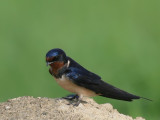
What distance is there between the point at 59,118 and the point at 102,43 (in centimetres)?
462

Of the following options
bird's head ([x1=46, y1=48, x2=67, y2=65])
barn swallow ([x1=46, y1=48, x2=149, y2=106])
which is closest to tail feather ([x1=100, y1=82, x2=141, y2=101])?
barn swallow ([x1=46, y1=48, x2=149, y2=106])

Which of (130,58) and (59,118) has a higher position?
(130,58)

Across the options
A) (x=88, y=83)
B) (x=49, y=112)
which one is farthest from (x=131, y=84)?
(x=49, y=112)

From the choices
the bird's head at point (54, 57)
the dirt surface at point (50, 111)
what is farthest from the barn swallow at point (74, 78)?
the dirt surface at point (50, 111)

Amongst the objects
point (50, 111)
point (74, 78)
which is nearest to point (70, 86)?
point (74, 78)

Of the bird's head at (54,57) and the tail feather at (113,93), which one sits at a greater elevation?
the bird's head at (54,57)

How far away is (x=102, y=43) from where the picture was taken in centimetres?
978

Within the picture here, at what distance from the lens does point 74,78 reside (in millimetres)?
5742

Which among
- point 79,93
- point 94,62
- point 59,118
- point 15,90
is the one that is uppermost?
point 94,62

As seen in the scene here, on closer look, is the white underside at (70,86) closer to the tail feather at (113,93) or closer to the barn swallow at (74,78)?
the barn swallow at (74,78)

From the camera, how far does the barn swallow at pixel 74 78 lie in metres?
5.73

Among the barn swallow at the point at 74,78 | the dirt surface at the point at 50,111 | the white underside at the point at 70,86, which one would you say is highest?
the barn swallow at the point at 74,78

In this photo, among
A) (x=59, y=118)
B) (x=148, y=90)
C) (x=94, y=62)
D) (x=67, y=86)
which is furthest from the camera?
(x=94, y=62)

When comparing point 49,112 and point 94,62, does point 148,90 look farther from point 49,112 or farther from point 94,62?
point 49,112
